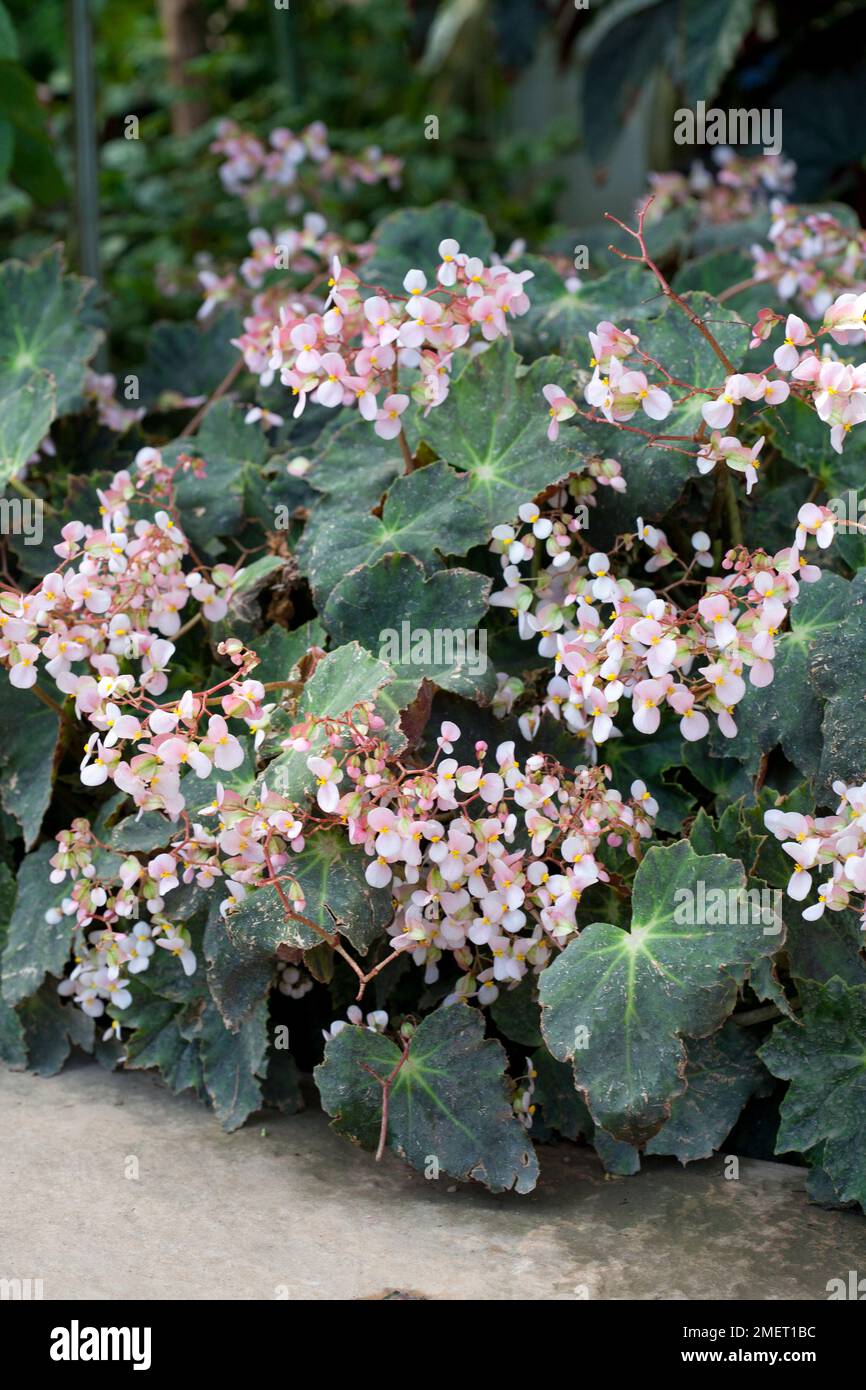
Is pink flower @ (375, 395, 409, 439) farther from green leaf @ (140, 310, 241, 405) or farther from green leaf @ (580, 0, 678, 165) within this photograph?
green leaf @ (580, 0, 678, 165)

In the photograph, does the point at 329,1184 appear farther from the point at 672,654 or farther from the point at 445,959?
the point at 672,654

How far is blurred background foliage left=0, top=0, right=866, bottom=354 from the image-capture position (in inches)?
145

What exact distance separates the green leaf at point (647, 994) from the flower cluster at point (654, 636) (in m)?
0.17

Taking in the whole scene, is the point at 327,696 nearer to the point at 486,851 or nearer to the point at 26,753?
the point at 486,851

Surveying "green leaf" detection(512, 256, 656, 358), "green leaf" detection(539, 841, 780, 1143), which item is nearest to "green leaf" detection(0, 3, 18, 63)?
"green leaf" detection(512, 256, 656, 358)

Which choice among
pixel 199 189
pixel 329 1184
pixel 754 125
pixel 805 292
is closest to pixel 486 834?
pixel 329 1184

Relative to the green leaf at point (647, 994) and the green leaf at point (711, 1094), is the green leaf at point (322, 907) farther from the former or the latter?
the green leaf at point (711, 1094)

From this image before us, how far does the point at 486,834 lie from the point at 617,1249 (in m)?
0.43

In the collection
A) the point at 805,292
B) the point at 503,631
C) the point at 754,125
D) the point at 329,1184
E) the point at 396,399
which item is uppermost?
the point at 754,125

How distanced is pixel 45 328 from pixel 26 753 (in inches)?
30.8

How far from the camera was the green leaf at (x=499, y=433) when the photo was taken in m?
1.77

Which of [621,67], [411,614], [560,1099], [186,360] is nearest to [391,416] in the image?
[411,614]

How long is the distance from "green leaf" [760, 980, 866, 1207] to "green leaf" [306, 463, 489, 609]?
25.9 inches

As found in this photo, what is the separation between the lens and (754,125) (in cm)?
370
